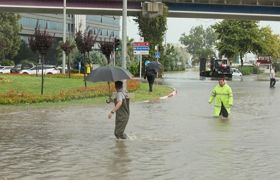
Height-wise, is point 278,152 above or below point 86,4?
below

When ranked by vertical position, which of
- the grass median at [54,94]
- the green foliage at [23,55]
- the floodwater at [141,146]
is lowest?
the floodwater at [141,146]

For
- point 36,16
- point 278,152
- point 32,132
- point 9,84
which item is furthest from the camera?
point 36,16

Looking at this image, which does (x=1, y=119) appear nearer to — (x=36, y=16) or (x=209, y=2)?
(x=209, y=2)

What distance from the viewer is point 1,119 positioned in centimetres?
1848

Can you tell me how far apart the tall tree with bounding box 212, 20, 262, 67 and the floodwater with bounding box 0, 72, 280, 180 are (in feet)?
215

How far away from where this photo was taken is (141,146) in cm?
1284

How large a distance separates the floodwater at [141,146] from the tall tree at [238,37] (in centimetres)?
6547

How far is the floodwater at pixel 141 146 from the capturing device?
32.1ft

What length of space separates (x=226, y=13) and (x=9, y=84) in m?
36.1

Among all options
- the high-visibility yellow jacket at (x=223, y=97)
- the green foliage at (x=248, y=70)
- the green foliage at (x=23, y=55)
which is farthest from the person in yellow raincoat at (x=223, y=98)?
the green foliage at (x=23, y=55)

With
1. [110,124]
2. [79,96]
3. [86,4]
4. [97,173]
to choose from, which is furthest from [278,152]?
[86,4]

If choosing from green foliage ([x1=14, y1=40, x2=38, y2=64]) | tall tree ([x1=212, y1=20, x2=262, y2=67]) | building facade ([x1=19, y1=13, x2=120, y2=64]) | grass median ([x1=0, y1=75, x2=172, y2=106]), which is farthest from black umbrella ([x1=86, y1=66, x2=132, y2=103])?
green foliage ([x1=14, y1=40, x2=38, y2=64])

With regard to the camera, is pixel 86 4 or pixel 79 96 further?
pixel 86 4

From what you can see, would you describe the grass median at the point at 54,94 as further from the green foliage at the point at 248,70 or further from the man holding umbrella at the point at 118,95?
the green foliage at the point at 248,70
